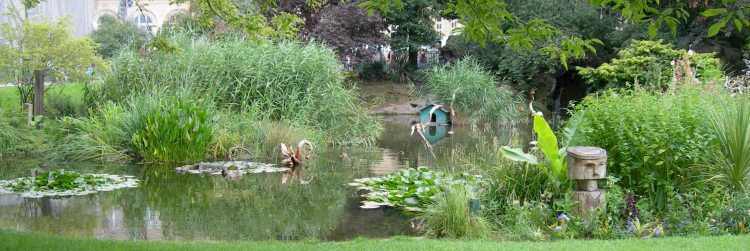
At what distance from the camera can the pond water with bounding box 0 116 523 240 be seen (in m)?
6.97

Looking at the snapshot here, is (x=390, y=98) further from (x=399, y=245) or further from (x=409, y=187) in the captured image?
(x=399, y=245)

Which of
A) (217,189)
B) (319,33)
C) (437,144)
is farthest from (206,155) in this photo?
(319,33)

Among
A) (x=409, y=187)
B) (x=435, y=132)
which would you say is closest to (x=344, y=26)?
(x=435, y=132)

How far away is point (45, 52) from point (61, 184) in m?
8.20

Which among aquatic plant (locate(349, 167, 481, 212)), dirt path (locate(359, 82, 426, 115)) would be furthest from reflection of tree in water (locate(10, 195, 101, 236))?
dirt path (locate(359, 82, 426, 115))

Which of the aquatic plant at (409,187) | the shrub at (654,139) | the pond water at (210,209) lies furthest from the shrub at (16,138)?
the shrub at (654,139)

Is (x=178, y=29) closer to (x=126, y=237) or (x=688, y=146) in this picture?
(x=126, y=237)

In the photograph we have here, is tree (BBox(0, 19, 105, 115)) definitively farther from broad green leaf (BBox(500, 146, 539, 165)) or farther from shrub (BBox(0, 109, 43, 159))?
broad green leaf (BBox(500, 146, 539, 165))

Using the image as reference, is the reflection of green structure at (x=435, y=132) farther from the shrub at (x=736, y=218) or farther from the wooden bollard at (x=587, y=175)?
the shrub at (x=736, y=218)

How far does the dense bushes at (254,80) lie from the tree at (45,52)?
2.18 meters

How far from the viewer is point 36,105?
15.6m

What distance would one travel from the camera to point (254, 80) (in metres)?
14.4

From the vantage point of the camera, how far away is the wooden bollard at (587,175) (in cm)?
658

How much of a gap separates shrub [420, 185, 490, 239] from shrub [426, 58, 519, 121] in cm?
1509
